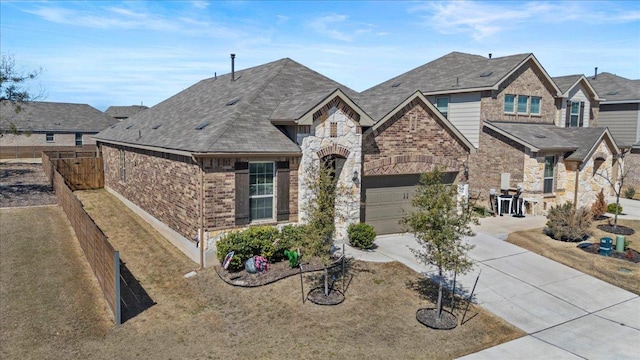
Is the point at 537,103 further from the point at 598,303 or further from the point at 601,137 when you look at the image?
the point at 598,303

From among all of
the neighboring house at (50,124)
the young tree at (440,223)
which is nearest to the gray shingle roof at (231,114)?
the young tree at (440,223)

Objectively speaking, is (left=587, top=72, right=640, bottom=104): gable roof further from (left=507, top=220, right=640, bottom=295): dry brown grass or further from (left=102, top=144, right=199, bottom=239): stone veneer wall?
(left=102, top=144, right=199, bottom=239): stone veneer wall

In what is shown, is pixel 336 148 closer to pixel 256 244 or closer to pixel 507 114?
pixel 256 244

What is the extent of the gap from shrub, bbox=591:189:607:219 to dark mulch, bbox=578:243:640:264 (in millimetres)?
6321

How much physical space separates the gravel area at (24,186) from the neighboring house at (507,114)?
783 inches

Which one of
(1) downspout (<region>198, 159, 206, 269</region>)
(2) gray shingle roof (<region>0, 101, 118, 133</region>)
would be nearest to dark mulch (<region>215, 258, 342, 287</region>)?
(1) downspout (<region>198, 159, 206, 269</region>)

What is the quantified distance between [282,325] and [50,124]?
52.3m

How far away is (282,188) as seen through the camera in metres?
14.6

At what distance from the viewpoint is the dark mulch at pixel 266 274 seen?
12398 mm

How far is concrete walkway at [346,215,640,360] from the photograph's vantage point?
9383 mm

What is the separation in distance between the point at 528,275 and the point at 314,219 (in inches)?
296

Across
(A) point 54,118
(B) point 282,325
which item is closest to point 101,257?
(B) point 282,325

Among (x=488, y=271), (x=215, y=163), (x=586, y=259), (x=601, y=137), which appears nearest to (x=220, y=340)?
(x=215, y=163)

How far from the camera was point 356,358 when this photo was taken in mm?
8773
